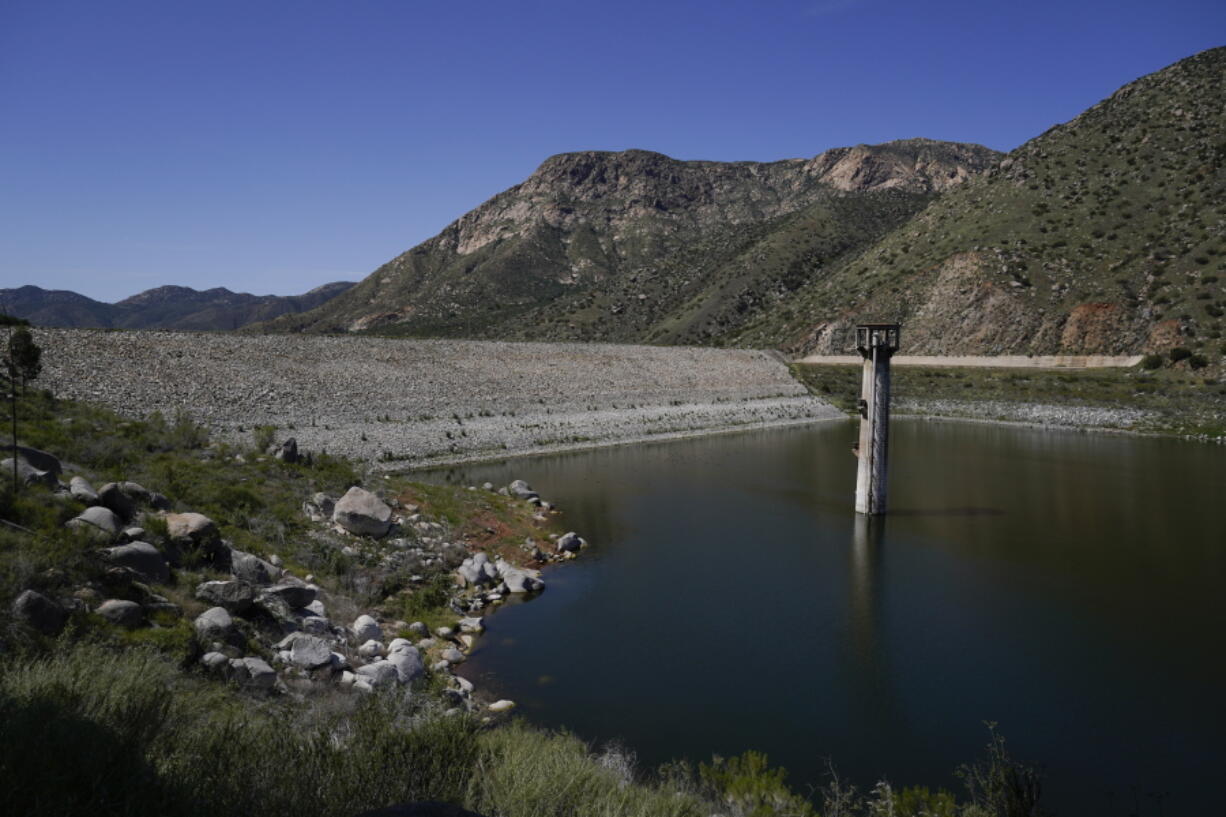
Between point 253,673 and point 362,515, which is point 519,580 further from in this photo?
point 253,673

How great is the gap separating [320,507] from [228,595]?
5776 mm

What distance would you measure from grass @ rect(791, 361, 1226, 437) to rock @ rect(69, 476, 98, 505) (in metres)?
42.6

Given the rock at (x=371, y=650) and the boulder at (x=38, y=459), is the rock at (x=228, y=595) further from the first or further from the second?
the boulder at (x=38, y=459)

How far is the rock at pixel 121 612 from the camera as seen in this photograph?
7188mm

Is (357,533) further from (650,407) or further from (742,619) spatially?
(650,407)

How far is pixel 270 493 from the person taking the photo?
14.3 metres

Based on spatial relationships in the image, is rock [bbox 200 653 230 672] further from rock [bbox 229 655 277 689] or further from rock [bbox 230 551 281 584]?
rock [bbox 230 551 281 584]

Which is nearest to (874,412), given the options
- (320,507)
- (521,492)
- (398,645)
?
(521,492)

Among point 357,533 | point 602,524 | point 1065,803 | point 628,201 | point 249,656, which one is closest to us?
point 1065,803

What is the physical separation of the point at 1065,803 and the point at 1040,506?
1575 centimetres

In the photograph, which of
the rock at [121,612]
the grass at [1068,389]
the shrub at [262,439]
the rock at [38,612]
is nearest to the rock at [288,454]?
the shrub at [262,439]

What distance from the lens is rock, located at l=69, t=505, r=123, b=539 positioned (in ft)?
27.4

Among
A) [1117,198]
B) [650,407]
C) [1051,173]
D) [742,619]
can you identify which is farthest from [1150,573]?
[1051,173]

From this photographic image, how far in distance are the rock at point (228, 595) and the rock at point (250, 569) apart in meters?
0.97
